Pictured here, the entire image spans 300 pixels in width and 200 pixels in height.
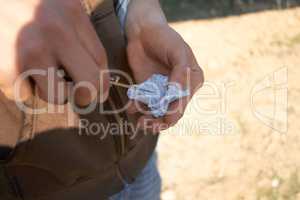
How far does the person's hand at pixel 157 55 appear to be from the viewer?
707 millimetres

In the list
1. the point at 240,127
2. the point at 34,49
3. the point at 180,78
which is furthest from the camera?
the point at 240,127

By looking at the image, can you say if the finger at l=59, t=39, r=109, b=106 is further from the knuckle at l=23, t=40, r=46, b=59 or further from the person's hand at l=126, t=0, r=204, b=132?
the person's hand at l=126, t=0, r=204, b=132

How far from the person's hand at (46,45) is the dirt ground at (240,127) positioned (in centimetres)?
113

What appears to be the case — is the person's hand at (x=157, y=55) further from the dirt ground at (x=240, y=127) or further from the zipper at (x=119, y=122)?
the dirt ground at (x=240, y=127)

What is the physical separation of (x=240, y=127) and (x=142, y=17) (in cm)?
107

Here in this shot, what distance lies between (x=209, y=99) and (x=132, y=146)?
3.63 ft

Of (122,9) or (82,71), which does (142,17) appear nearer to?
(122,9)

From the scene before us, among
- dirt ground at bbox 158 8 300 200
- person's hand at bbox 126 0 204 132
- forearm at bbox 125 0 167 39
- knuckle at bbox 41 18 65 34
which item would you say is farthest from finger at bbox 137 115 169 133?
Answer: dirt ground at bbox 158 8 300 200

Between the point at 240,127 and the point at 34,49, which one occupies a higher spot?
the point at 34,49

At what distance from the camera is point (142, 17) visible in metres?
0.75

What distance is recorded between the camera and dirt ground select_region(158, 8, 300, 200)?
1573 mm

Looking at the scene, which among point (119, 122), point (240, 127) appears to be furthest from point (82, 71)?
point (240, 127)

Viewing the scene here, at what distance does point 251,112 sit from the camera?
178 centimetres

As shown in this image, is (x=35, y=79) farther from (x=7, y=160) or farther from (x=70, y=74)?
(x=7, y=160)
